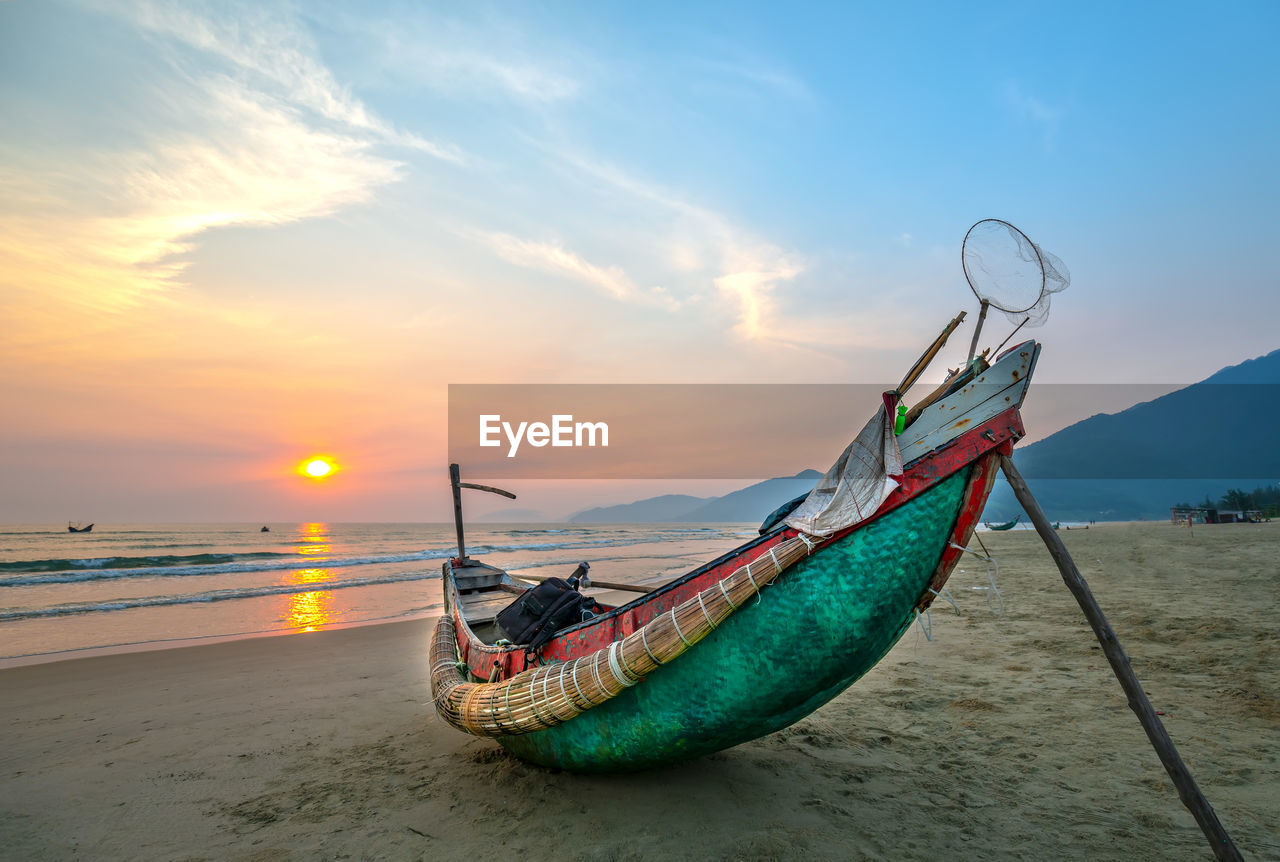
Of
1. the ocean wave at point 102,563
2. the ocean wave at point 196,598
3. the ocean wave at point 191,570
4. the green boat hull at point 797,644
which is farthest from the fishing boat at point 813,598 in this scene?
the ocean wave at point 102,563

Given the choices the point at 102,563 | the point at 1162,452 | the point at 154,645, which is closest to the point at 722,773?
the point at 154,645

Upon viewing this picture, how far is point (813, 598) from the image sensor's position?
2.80 metres

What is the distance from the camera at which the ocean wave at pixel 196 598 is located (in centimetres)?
1209

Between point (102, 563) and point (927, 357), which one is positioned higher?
point (927, 357)

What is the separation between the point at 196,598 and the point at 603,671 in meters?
15.6

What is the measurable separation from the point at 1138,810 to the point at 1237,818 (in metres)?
0.41

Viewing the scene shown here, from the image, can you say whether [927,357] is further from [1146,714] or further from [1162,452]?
[1162,452]

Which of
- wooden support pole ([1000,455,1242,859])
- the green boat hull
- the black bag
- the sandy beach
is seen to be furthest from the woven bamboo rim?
wooden support pole ([1000,455,1242,859])

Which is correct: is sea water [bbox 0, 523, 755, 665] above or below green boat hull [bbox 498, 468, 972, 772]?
below

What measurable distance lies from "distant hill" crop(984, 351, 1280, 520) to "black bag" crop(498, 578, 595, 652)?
86.6 m

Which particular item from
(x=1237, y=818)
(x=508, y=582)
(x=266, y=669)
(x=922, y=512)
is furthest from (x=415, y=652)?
(x=1237, y=818)

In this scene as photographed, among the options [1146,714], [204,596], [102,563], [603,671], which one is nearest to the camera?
[1146,714]

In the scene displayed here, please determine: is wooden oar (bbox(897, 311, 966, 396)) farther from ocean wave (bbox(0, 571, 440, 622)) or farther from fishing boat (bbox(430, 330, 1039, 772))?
ocean wave (bbox(0, 571, 440, 622))

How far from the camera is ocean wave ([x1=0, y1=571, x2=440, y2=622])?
12086mm
